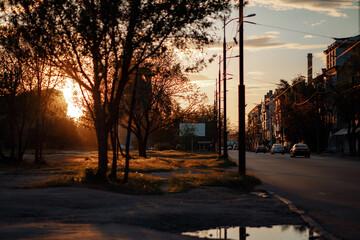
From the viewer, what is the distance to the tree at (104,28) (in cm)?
1667

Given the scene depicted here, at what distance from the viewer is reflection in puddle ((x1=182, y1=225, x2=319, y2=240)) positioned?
841cm

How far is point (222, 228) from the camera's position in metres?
9.13

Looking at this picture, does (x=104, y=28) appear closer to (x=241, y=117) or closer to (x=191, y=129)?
(x=241, y=117)

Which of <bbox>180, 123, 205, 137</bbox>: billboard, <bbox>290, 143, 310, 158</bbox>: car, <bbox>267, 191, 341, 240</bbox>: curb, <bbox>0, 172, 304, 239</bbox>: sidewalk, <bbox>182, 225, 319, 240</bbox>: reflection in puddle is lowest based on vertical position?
<bbox>182, 225, 319, 240</bbox>: reflection in puddle

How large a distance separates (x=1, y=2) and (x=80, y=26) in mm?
3202

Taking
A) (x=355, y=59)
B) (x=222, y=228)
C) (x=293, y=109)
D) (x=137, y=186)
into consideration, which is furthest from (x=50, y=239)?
(x=293, y=109)

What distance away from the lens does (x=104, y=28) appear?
55.3 feet

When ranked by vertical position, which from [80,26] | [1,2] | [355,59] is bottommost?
[80,26]

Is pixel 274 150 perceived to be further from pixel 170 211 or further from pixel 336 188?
pixel 170 211

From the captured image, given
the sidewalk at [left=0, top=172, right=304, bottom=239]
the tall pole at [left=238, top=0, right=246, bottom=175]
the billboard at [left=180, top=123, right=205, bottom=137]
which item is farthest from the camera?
the billboard at [left=180, top=123, right=205, bottom=137]

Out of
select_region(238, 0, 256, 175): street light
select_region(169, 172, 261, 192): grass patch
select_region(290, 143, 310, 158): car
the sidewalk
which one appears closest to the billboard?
Result: select_region(290, 143, 310, 158): car

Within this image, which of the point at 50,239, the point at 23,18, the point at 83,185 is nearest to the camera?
the point at 50,239

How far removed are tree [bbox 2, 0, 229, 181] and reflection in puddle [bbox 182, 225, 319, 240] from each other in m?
8.72

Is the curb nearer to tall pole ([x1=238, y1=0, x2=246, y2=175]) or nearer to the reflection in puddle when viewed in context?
the reflection in puddle
